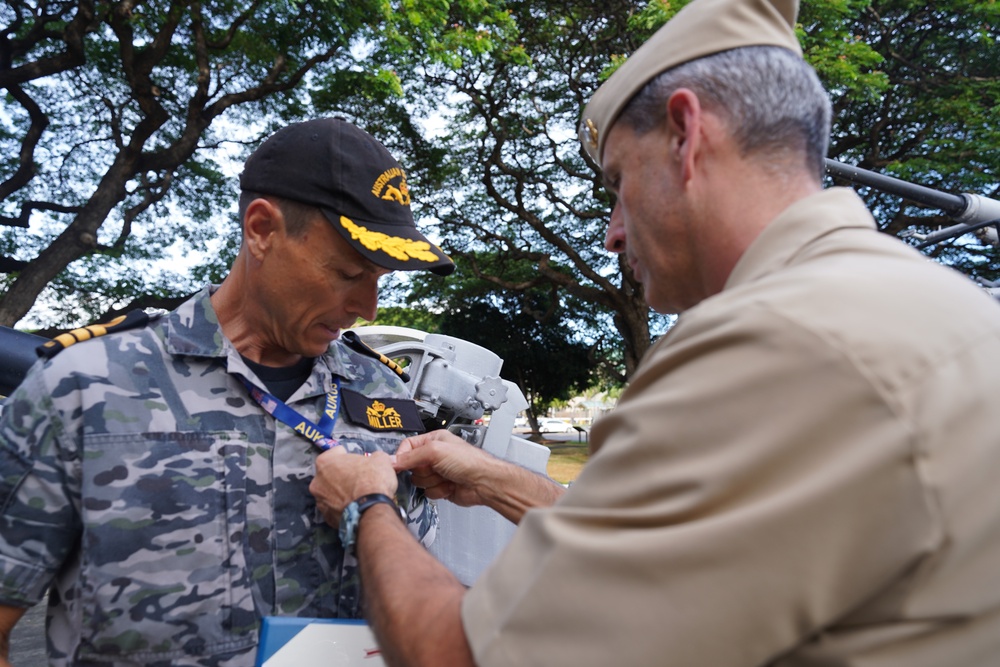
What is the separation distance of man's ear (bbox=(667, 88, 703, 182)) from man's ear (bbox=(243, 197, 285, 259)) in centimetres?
108

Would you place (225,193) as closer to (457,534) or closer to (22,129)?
(22,129)

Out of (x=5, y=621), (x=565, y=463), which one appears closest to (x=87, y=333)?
(x=5, y=621)

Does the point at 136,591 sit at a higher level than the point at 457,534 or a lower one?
higher

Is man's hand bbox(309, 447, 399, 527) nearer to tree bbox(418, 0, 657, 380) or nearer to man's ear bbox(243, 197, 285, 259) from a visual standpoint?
man's ear bbox(243, 197, 285, 259)

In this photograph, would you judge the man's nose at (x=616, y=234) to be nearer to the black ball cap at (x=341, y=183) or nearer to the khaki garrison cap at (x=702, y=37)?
the khaki garrison cap at (x=702, y=37)

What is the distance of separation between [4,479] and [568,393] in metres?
21.6

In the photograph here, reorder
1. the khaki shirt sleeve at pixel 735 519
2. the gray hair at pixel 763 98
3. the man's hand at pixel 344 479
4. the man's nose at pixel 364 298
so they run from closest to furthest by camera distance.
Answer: the khaki shirt sleeve at pixel 735 519
the gray hair at pixel 763 98
the man's hand at pixel 344 479
the man's nose at pixel 364 298

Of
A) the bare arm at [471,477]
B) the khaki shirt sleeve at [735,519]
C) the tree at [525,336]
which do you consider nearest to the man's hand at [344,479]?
the bare arm at [471,477]

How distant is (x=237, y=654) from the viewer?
1.85m

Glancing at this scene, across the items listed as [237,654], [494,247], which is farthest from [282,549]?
[494,247]

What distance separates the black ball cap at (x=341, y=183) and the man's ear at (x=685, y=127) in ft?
2.74

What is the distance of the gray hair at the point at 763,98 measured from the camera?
1.34 metres

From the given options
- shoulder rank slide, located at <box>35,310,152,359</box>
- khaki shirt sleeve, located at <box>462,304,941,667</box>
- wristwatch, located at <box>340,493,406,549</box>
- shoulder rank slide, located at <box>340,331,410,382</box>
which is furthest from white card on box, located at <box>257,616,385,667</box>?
shoulder rank slide, located at <box>340,331,410,382</box>

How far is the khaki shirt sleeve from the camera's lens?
0.91m
